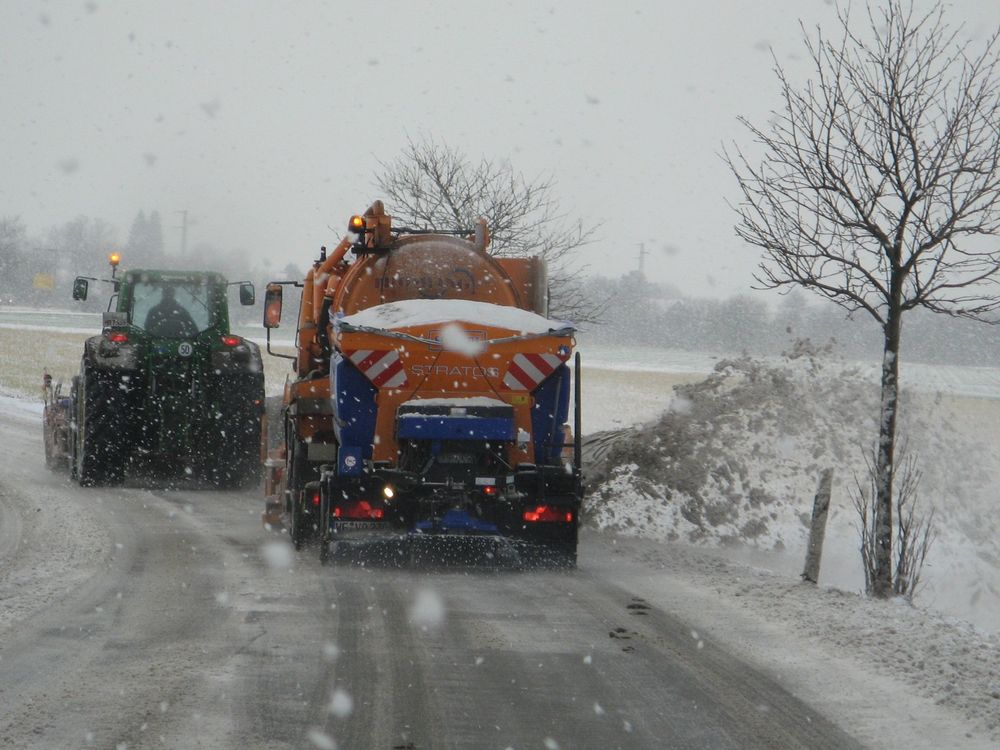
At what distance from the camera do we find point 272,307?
12359 millimetres

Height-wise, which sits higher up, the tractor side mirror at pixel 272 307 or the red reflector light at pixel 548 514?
the tractor side mirror at pixel 272 307

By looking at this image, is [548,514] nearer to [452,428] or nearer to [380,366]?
[452,428]

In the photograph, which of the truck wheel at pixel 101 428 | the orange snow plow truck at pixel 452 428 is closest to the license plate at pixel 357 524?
the orange snow plow truck at pixel 452 428

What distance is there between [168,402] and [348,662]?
991cm

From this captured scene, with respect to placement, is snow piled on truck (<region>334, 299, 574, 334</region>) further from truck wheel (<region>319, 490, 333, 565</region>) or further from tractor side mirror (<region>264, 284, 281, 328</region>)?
tractor side mirror (<region>264, 284, 281, 328</region>)

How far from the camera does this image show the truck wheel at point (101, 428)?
15.6m

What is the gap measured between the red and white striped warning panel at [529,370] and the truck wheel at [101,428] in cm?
776

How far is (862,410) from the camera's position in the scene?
1658 cm

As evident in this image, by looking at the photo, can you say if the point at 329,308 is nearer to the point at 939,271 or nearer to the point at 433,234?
the point at 433,234

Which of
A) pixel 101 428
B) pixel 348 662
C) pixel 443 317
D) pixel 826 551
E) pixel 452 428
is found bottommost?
pixel 826 551

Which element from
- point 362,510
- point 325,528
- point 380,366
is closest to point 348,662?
point 362,510

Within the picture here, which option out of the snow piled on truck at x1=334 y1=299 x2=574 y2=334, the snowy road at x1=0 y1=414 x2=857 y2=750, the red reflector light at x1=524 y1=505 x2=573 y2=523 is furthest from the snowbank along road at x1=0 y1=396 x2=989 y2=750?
the snow piled on truck at x1=334 y1=299 x2=574 y2=334

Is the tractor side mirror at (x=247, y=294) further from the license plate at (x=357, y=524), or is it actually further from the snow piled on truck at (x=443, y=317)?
the license plate at (x=357, y=524)

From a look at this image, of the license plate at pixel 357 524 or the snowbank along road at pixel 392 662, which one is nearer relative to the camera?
the snowbank along road at pixel 392 662
